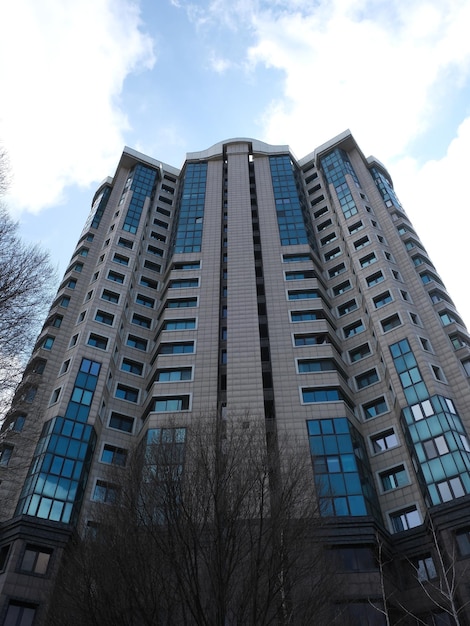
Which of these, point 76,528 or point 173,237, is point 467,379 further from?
point 173,237

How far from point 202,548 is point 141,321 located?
124 ft

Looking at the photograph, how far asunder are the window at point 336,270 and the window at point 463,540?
32283 mm

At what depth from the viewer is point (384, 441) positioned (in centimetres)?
3994

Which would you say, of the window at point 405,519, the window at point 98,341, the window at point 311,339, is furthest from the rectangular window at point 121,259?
the window at point 405,519

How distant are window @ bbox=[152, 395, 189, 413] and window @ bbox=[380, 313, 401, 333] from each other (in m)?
19.4

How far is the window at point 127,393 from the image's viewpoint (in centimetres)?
4496

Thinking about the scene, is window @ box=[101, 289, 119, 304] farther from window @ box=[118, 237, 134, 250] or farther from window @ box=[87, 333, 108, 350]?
window @ box=[118, 237, 134, 250]

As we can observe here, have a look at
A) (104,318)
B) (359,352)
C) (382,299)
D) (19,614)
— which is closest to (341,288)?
(382,299)

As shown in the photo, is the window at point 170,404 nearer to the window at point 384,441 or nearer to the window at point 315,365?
the window at point 315,365

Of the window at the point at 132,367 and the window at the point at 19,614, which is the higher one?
the window at the point at 132,367

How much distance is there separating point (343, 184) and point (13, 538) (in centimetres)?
5415

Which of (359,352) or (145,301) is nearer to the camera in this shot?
(359,352)

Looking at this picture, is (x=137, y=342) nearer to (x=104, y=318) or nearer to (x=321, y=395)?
(x=104, y=318)

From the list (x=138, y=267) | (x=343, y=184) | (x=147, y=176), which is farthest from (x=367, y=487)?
(x=147, y=176)
